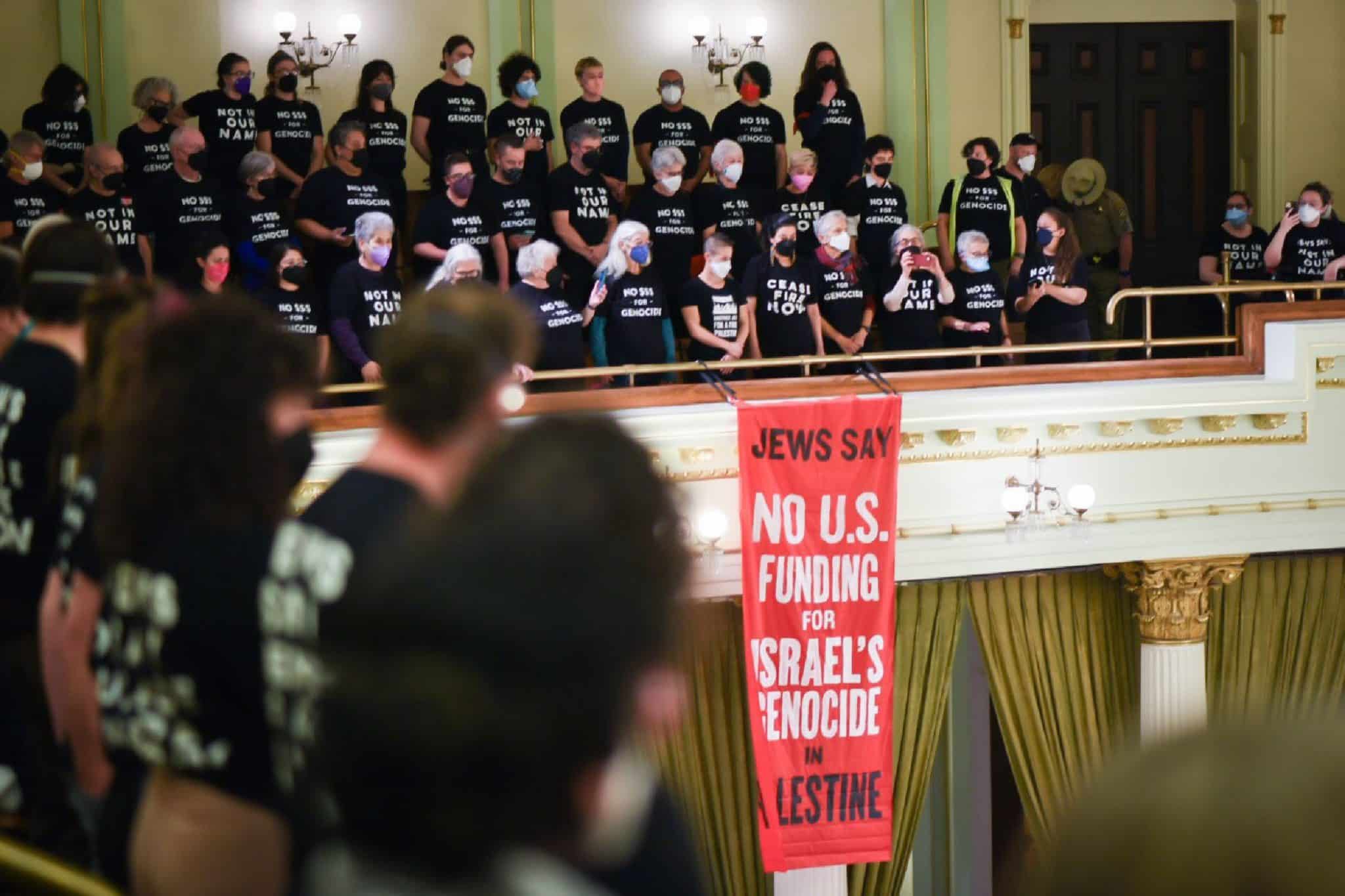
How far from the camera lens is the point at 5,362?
2934 mm

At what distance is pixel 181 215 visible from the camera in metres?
8.42

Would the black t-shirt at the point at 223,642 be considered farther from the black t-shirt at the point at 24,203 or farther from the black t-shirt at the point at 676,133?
the black t-shirt at the point at 676,133

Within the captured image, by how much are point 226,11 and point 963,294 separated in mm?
4955

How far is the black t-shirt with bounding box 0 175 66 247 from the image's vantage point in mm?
8320

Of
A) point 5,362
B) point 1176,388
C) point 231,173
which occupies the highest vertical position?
point 231,173

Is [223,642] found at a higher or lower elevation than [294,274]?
lower

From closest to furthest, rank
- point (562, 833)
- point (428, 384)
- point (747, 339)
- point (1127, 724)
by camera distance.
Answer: point (562, 833) < point (428, 384) < point (747, 339) < point (1127, 724)

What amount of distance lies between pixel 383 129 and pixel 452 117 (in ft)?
1.38

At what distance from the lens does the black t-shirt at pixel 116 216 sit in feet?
27.0

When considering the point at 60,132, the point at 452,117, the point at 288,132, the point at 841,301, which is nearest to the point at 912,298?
the point at 841,301

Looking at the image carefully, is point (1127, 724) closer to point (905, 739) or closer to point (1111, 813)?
point (905, 739)

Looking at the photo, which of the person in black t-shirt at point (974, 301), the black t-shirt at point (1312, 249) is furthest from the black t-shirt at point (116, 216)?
the black t-shirt at point (1312, 249)

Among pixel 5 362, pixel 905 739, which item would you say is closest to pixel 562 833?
pixel 5 362

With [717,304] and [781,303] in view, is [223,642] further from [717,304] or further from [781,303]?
[781,303]
